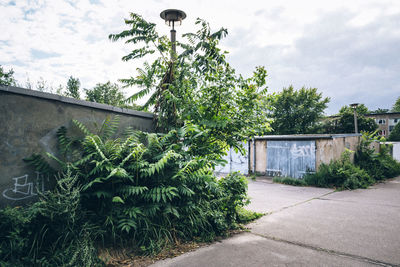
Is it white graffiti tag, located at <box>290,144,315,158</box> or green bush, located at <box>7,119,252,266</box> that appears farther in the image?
white graffiti tag, located at <box>290,144,315,158</box>

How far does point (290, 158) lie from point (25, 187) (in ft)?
40.5

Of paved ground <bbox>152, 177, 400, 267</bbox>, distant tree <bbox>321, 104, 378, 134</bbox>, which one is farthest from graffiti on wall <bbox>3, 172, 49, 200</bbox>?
distant tree <bbox>321, 104, 378, 134</bbox>

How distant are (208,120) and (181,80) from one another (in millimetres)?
1091

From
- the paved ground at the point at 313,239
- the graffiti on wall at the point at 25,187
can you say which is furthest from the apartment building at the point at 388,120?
the graffiti on wall at the point at 25,187

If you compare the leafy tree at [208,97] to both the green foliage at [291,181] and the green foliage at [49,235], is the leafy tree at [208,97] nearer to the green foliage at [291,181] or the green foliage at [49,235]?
the green foliage at [49,235]

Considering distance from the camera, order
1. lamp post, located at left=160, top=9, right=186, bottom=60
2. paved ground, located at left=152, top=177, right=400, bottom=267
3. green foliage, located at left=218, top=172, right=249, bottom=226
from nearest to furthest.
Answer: paved ground, located at left=152, top=177, right=400, bottom=267 → green foliage, located at left=218, top=172, right=249, bottom=226 → lamp post, located at left=160, top=9, right=186, bottom=60

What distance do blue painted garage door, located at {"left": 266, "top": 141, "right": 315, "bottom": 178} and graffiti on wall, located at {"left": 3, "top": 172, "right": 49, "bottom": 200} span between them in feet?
39.6

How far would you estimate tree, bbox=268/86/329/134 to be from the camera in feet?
96.4

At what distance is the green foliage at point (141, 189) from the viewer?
340cm

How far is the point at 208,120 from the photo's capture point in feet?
14.5

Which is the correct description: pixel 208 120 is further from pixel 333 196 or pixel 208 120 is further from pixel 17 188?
pixel 333 196

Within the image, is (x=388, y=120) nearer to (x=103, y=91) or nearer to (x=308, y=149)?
(x=308, y=149)

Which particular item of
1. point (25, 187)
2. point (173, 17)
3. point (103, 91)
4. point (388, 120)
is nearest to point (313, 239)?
point (25, 187)

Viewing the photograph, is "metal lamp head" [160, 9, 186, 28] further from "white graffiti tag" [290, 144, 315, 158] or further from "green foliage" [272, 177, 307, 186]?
"white graffiti tag" [290, 144, 315, 158]
